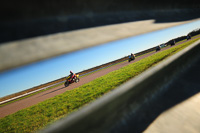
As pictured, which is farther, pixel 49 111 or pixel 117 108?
pixel 49 111

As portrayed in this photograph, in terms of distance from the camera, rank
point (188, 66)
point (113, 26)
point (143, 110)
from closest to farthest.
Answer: point (143, 110)
point (113, 26)
point (188, 66)

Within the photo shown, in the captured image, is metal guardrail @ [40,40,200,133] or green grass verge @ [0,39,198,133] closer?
metal guardrail @ [40,40,200,133]

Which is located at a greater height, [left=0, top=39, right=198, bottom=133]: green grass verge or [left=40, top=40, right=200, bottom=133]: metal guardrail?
[left=40, top=40, right=200, bottom=133]: metal guardrail

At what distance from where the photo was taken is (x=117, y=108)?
3.65 ft

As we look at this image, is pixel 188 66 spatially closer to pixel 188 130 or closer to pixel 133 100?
pixel 188 130

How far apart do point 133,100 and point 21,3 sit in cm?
136

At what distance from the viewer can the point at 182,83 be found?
2.05 meters

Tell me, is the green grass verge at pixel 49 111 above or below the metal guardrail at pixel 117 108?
below

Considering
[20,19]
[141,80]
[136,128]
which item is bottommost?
[136,128]

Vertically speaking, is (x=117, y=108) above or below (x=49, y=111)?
above

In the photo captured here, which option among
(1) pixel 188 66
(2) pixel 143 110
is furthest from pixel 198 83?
(2) pixel 143 110

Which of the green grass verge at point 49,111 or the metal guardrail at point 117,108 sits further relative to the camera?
the green grass verge at point 49,111

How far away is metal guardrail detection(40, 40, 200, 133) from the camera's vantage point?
0.70m

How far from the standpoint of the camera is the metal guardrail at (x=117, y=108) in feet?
2.29
